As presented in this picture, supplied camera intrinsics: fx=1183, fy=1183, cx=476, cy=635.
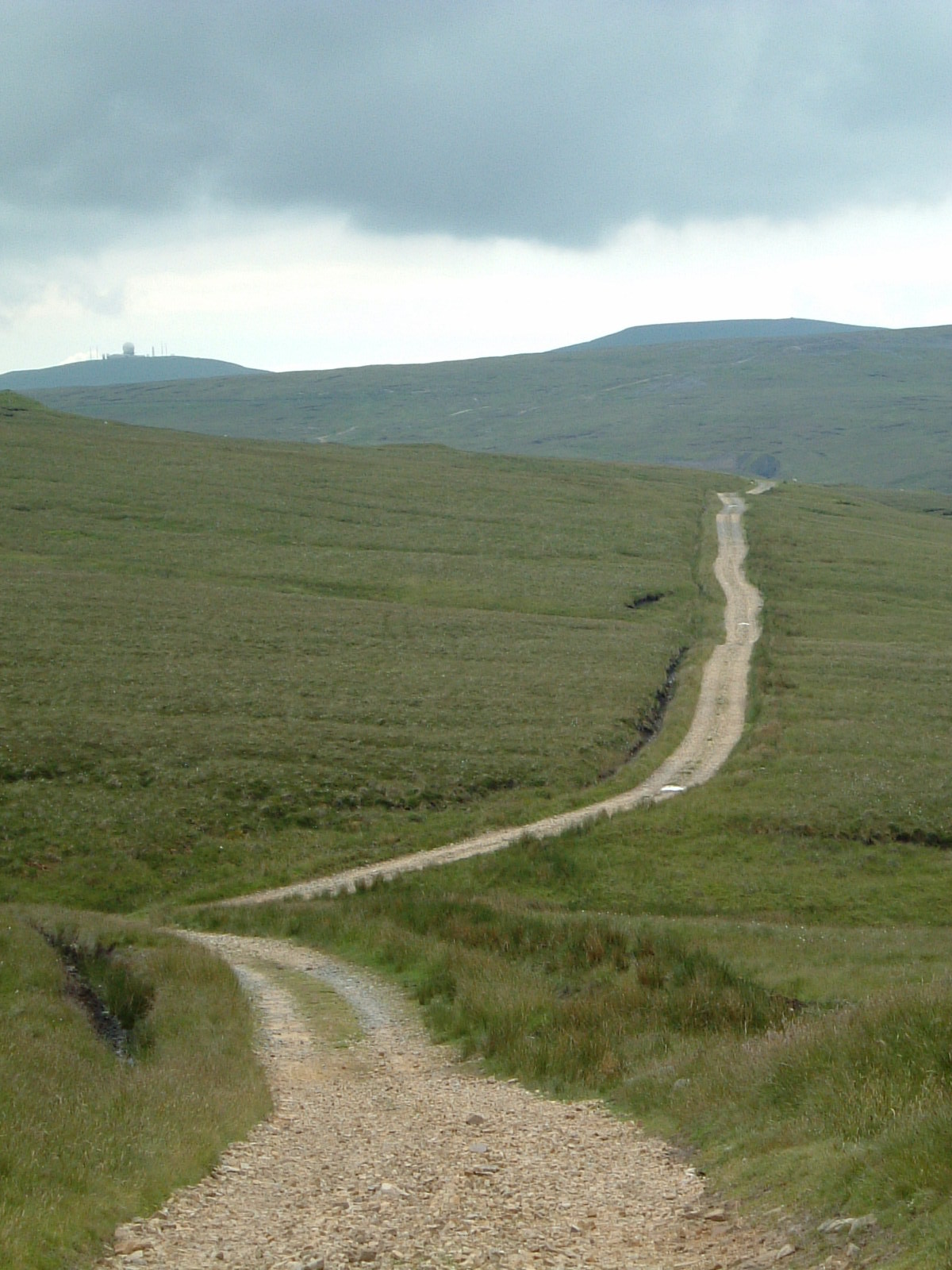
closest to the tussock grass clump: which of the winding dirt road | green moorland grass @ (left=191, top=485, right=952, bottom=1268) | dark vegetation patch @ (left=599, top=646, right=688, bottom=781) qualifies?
green moorland grass @ (left=191, top=485, right=952, bottom=1268)

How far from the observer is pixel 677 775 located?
42.6 meters

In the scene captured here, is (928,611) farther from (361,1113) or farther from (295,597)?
(361,1113)

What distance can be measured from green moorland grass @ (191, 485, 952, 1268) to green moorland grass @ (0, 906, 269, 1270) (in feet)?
11.8

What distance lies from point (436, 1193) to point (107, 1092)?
13.5ft

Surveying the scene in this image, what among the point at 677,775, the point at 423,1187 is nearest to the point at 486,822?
the point at 677,775

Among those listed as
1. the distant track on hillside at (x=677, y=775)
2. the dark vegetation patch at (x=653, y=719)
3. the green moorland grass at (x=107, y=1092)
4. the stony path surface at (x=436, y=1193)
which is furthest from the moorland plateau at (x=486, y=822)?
the distant track on hillside at (x=677, y=775)

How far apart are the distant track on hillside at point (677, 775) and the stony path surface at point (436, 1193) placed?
17.1m

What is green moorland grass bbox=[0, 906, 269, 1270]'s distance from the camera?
29.7ft

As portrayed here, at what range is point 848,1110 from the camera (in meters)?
10.2

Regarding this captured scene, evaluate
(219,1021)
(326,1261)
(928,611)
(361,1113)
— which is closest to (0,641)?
(219,1021)

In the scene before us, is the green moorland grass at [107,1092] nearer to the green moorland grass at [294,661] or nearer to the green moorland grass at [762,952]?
the green moorland grass at [762,952]

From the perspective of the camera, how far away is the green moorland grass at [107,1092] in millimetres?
9047

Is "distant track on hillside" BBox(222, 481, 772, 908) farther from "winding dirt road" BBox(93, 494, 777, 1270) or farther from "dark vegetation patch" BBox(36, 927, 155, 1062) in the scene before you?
"winding dirt road" BBox(93, 494, 777, 1270)

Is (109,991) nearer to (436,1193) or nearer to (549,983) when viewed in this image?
(549,983)
